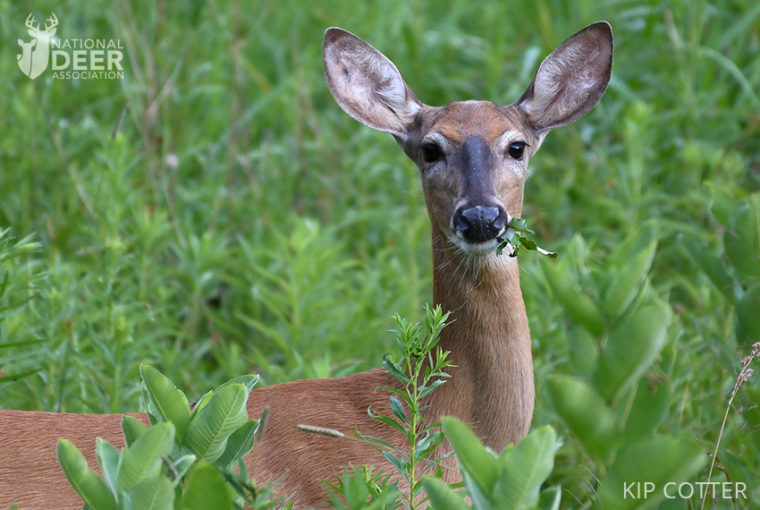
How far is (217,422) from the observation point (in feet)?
6.50

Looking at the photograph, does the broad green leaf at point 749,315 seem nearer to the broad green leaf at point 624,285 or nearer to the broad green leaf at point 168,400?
the broad green leaf at point 624,285

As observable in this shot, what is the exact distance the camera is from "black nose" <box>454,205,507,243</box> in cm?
295

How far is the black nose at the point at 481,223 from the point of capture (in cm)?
295

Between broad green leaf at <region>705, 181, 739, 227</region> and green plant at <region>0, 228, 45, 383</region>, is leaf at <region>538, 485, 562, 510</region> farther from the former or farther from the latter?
green plant at <region>0, 228, 45, 383</region>

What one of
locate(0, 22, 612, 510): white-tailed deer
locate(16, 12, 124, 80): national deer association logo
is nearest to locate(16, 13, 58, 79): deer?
locate(16, 12, 124, 80): national deer association logo

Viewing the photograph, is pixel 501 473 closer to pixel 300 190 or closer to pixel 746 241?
pixel 746 241

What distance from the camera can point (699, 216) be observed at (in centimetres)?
498

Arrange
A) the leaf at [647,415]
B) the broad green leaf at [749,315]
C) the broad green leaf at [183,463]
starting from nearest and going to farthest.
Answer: the leaf at [647,415] → the broad green leaf at [183,463] → the broad green leaf at [749,315]

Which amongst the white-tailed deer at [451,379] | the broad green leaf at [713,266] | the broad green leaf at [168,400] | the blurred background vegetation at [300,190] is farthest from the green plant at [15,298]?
the broad green leaf at [713,266]

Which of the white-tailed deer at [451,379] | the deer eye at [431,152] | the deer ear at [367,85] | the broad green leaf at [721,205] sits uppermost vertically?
the deer ear at [367,85]

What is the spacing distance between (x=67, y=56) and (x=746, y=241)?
3833 mm

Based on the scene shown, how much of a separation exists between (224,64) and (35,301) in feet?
8.45

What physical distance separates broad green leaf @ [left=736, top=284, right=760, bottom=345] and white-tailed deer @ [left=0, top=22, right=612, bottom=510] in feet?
2.31

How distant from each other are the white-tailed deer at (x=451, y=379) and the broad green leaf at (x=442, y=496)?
1.08 m
